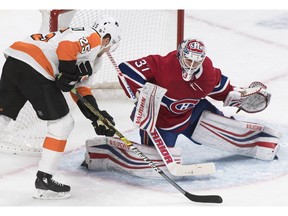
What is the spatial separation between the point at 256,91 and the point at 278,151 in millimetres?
316

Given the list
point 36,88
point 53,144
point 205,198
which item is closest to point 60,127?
point 53,144

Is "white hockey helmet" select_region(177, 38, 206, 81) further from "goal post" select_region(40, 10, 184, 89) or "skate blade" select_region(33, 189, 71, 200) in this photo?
"goal post" select_region(40, 10, 184, 89)

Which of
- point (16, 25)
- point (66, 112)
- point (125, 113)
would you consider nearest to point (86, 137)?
point (125, 113)

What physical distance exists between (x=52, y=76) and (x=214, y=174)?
0.86 m

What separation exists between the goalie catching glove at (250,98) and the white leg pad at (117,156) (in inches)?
15.2

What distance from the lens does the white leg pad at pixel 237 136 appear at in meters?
5.91

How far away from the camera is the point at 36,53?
17.8 ft

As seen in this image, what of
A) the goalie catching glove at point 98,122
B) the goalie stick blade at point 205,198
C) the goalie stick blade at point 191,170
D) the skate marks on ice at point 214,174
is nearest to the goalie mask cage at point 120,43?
the skate marks on ice at point 214,174

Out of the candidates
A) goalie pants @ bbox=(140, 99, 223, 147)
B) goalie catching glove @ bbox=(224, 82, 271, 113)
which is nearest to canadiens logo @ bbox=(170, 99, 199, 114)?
goalie pants @ bbox=(140, 99, 223, 147)

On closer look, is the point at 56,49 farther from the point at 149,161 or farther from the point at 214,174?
the point at 214,174

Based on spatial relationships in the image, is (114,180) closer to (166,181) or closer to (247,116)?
(166,181)

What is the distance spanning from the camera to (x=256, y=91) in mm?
5906

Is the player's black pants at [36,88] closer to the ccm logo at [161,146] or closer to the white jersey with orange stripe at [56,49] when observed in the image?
the white jersey with orange stripe at [56,49]

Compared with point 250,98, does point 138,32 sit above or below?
above
